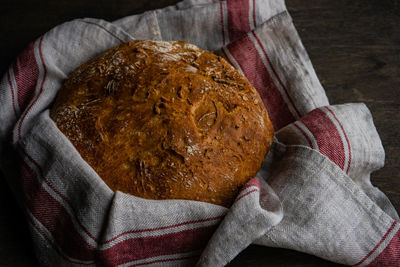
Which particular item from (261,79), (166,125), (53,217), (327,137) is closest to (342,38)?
(261,79)

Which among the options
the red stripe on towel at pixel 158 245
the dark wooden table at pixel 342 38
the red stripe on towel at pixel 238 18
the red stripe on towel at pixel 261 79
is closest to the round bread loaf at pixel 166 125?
the red stripe on towel at pixel 158 245

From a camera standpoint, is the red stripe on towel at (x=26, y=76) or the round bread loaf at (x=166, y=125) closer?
the round bread loaf at (x=166, y=125)

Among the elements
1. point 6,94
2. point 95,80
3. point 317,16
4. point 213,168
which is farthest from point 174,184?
A: point 317,16

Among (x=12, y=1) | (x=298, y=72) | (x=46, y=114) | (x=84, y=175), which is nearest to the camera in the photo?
(x=84, y=175)

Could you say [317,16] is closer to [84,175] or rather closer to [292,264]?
[292,264]

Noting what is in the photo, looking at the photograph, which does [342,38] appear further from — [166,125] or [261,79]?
[166,125]

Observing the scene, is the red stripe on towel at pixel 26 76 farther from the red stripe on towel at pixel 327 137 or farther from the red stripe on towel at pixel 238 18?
the red stripe on towel at pixel 327 137

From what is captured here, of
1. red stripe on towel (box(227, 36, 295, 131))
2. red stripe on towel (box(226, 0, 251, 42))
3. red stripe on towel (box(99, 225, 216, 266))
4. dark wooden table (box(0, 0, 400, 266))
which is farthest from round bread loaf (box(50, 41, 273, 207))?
dark wooden table (box(0, 0, 400, 266))
